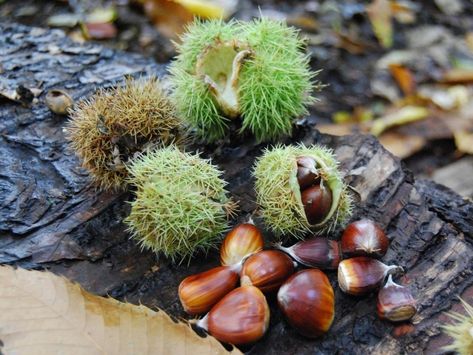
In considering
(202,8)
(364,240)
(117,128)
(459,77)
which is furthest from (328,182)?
(459,77)

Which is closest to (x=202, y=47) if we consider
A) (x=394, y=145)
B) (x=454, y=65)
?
(x=394, y=145)

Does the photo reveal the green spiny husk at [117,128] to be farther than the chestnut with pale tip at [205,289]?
Yes

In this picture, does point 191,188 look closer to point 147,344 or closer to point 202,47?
point 147,344

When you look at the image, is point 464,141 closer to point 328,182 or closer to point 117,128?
point 328,182

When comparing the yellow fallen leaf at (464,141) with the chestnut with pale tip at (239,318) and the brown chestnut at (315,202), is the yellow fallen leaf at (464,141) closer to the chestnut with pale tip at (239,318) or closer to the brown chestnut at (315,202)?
the brown chestnut at (315,202)

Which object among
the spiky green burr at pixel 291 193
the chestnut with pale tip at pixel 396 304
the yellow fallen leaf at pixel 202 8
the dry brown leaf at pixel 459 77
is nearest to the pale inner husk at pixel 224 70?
the spiky green burr at pixel 291 193

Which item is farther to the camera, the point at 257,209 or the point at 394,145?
the point at 394,145

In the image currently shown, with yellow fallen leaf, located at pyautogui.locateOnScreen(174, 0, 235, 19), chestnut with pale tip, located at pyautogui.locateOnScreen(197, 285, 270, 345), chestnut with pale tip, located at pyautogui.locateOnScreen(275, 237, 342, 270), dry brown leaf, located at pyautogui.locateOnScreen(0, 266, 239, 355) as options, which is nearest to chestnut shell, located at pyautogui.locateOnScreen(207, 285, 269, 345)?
chestnut with pale tip, located at pyautogui.locateOnScreen(197, 285, 270, 345)

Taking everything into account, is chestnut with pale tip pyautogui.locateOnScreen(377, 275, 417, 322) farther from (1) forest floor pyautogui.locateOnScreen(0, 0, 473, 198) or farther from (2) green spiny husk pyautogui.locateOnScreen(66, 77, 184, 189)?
(1) forest floor pyautogui.locateOnScreen(0, 0, 473, 198)
